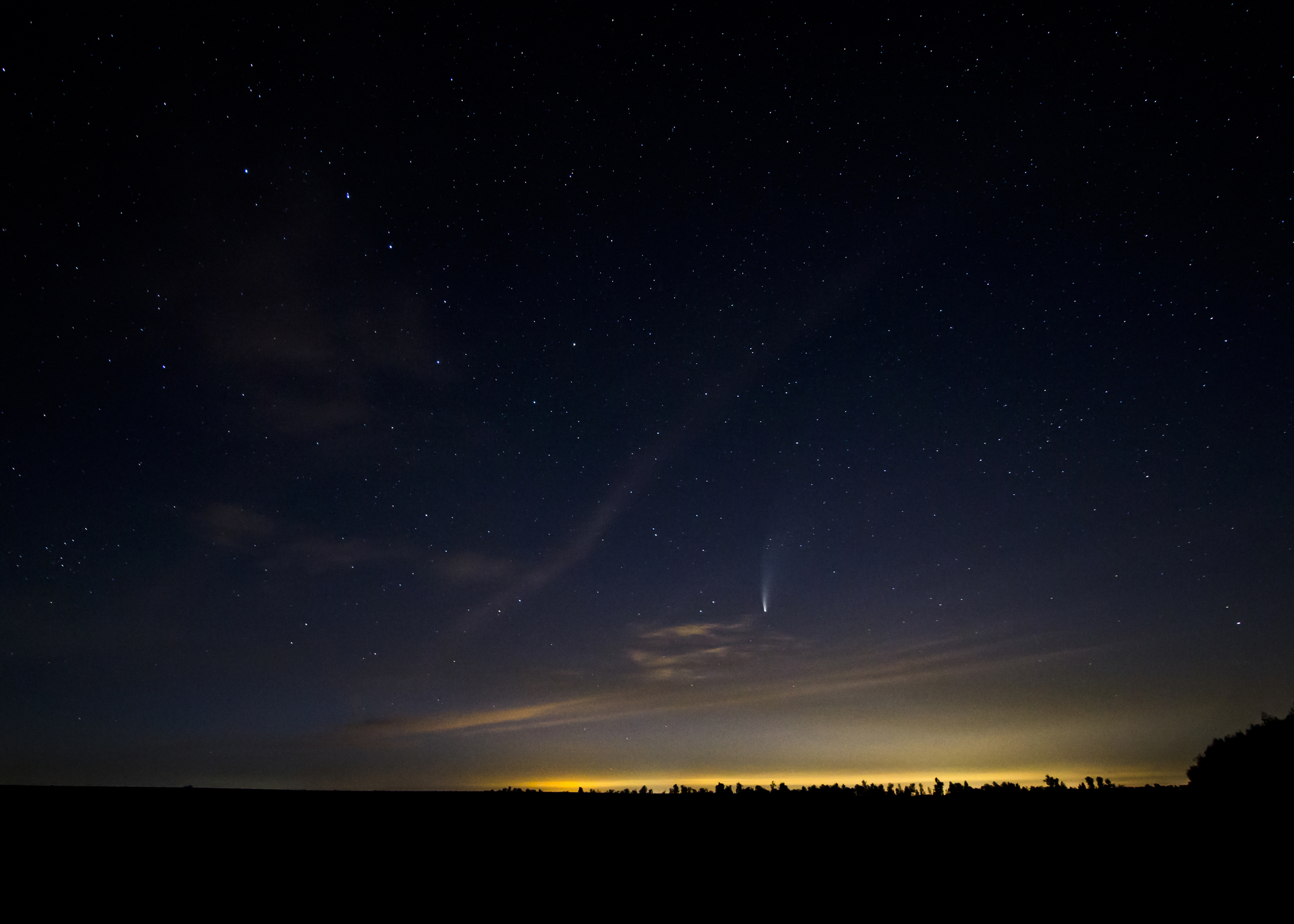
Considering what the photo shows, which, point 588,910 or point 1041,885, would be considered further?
point 1041,885

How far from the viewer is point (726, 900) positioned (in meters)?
6.48

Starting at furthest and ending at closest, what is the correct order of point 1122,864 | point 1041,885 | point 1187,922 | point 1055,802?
point 1055,802
point 1122,864
point 1041,885
point 1187,922

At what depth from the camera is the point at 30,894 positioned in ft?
18.8

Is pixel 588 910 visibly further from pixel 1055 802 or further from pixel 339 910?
pixel 1055 802

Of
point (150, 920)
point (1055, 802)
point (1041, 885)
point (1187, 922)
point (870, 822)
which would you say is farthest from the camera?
point (1055, 802)

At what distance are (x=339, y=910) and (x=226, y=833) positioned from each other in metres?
2.79

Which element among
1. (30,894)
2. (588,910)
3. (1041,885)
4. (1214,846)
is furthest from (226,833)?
(1214,846)

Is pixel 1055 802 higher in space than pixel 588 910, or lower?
higher

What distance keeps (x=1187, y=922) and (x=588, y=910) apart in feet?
18.7

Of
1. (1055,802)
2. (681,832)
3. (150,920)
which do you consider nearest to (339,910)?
(150,920)

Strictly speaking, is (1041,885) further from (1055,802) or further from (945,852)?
(1055,802)

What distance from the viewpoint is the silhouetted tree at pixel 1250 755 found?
20453 mm

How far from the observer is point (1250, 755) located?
74.1ft

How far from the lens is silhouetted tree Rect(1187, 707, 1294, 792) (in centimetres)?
2045
